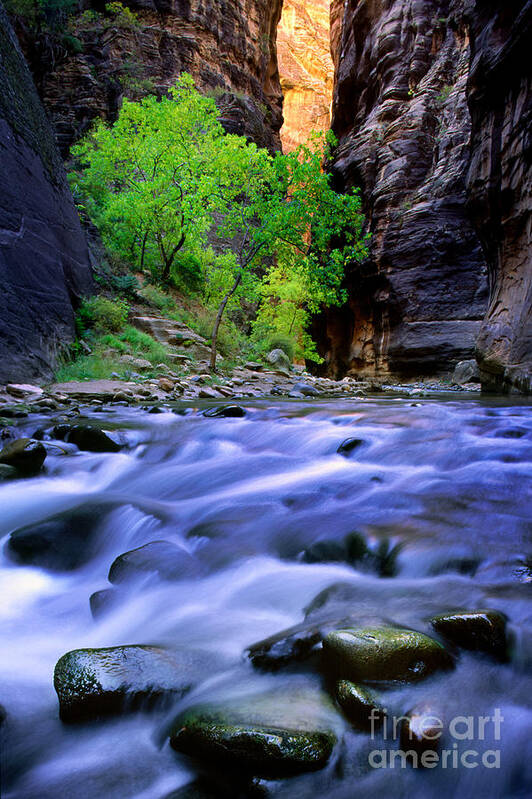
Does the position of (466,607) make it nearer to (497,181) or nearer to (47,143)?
(497,181)

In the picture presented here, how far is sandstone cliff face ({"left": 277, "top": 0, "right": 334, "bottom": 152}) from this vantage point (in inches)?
2500

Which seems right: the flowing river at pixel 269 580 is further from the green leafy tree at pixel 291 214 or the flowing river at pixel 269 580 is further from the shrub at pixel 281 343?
the shrub at pixel 281 343

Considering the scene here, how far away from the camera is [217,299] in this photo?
56.7 feet

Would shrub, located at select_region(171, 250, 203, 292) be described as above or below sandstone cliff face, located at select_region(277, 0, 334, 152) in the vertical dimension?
below

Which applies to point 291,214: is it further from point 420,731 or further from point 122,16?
point 122,16

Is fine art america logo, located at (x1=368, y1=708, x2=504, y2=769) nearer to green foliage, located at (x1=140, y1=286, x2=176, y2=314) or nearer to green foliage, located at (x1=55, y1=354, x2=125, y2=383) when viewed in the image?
green foliage, located at (x1=55, y1=354, x2=125, y2=383)

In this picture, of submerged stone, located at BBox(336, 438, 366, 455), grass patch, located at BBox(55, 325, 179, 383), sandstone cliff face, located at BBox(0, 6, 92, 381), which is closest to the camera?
submerged stone, located at BBox(336, 438, 366, 455)

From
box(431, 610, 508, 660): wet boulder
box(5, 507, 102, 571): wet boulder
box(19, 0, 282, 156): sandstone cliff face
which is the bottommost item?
box(5, 507, 102, 571): wet boulder

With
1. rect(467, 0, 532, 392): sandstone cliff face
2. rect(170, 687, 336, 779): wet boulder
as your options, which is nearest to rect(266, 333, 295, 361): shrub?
rect(467, 0, 532, 392): sandstone cliff face

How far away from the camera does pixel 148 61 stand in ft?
84.9

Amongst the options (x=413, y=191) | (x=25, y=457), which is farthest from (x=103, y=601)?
(x=413, y=191)

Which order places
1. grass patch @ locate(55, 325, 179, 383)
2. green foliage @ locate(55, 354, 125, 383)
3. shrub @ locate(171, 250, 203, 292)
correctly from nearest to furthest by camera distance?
green foliage @ locate(55, 354, 125, 383)
grass patch @ locate(55, 325, 179, 383)
shrub @ locate(171, 250, 203, 292)

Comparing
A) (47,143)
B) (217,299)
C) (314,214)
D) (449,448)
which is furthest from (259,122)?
(449,448)

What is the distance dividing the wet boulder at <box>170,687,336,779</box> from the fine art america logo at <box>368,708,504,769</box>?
0.44 feet
